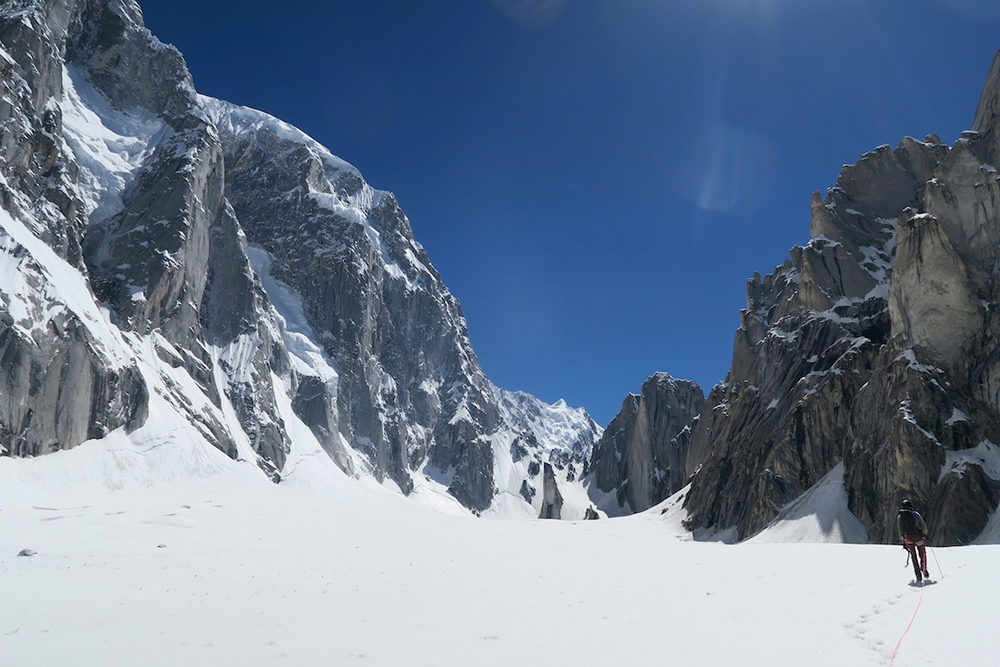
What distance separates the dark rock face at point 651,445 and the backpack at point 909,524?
94491mm

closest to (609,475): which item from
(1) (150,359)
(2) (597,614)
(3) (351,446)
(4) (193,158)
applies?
(3) (351,446)

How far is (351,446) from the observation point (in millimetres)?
147875

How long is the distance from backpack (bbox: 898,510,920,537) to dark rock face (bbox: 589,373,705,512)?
310ft

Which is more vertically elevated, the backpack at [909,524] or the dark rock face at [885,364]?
the dark rock face at [885,364]

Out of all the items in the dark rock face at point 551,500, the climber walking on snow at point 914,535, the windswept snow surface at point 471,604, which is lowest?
the dark rock face at point 551,500

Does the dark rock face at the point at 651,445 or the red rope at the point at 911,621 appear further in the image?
the dark rock face at the point at 651,445

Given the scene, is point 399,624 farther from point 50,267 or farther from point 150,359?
point 150,359

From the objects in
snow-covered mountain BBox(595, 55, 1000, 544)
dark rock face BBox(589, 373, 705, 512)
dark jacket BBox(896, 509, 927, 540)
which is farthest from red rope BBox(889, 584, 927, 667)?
dark rock face BBox(589, 373, 705, 512)

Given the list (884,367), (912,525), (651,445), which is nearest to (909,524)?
(912,525)

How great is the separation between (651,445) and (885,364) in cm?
7732

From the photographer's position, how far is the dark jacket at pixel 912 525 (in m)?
11.8

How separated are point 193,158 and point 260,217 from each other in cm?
6305

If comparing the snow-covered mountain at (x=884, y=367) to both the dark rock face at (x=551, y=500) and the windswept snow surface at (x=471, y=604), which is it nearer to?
the windswept snow surface at (x=471, y=604)

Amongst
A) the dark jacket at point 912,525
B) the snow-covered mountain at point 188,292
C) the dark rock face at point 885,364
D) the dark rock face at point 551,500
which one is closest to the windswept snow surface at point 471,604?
the dark jacket at point 912,525
